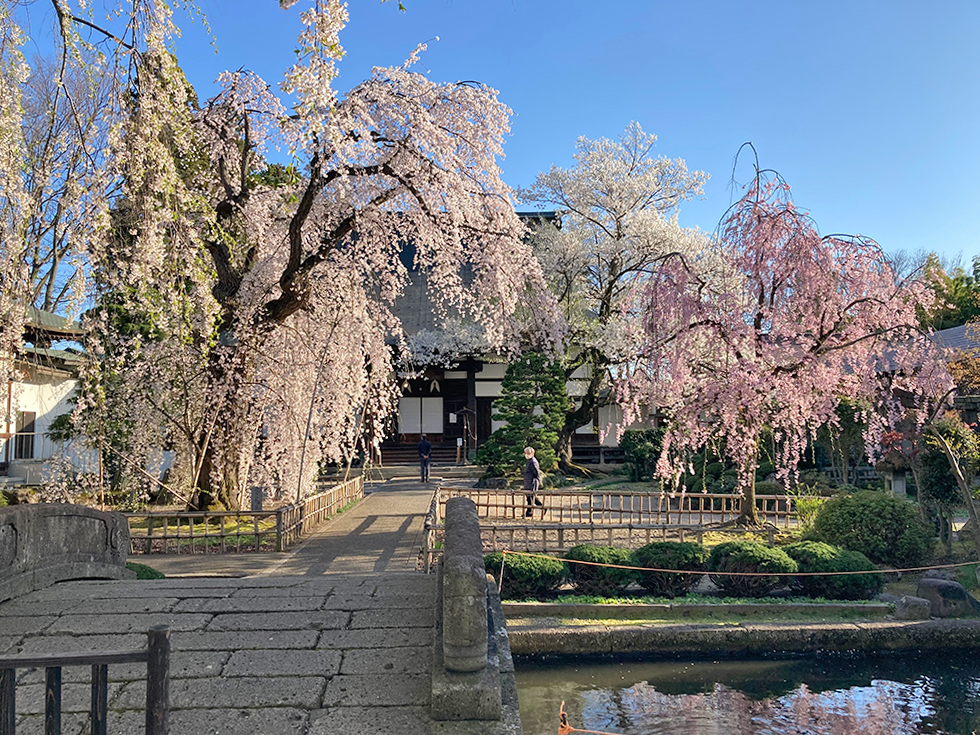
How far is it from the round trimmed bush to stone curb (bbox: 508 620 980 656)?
106 cm

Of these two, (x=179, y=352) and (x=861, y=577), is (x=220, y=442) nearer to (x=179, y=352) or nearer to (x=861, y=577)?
(x=179, y=352)

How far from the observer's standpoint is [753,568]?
28.4 feet

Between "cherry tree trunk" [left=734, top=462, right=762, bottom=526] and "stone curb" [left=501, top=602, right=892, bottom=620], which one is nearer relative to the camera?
"stone curb" [left=501, top=602, right=892, bottom=620]

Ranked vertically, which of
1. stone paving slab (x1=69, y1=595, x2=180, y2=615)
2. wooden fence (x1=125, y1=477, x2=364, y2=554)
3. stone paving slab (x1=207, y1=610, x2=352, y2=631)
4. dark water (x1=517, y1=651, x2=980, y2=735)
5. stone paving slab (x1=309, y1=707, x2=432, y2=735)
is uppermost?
stone paving slab (x1=69, y1=595, x2=180, y2=615)

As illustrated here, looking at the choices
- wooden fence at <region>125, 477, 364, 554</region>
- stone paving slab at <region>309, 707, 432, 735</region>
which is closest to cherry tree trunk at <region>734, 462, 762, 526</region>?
wooden fence at <region>125, 477, 364, 554</region>

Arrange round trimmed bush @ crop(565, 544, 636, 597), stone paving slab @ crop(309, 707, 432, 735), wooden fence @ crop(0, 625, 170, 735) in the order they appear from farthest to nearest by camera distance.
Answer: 1. round trimmed bush @ crop(565, 544, 636, 597)
2. stone paving slab @ crop(309, 707, 432, 735)
3. wooden fence @ crop(0, 625, 170, 735)

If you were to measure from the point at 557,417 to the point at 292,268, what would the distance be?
11.2 m

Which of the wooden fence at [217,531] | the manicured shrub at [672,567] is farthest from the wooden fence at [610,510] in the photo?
the manicured shrub at [672,567]

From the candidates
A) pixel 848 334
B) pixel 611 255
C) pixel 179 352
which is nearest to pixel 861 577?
pixel 848 334

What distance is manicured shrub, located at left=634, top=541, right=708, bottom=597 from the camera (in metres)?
8.70

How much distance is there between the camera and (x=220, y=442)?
1202 cm

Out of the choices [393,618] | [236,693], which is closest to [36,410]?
[393,618]

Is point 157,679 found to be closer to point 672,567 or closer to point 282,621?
point 282,621

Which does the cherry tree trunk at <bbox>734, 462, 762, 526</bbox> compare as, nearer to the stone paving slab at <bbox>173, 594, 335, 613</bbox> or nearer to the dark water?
the dark water
